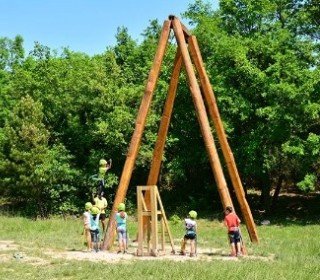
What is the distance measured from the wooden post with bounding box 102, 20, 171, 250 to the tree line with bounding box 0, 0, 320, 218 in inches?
511

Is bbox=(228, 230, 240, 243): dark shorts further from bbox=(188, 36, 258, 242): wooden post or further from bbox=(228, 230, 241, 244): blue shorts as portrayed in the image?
bbox=(188, 36, 258, 242): wooden post

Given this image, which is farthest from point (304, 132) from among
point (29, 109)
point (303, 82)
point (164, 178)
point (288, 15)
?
point (29, 109)

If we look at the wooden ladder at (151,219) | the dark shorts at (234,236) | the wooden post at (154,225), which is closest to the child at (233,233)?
the dark shorts at (234,236)

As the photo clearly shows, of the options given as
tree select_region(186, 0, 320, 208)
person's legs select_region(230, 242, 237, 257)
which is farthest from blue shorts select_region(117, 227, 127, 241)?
tree select_region(186, 0, 320, 208)

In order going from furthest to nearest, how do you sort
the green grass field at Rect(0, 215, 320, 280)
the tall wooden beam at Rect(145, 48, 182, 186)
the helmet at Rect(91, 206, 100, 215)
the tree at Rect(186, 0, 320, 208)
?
the tree at Rect(186, 0, 320, 208) < the tall wooden beam at Rect(145, 48, 182, 186) < the helmet at Rect(91, 206, 100, 215) < the green grass field at Rect(0, 215, 320, 280)

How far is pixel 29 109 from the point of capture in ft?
107

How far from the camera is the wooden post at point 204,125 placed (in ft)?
52.2

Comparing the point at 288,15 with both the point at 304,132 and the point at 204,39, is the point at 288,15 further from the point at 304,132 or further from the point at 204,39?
the point at 304,132

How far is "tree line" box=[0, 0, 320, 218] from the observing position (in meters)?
29.8

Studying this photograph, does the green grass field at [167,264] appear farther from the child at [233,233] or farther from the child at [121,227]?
the child at [121,227]

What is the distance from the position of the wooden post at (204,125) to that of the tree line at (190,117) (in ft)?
41.2

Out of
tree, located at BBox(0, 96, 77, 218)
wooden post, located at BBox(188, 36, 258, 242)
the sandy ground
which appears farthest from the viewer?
tree, located at BBox(0, 96, 77, 218)

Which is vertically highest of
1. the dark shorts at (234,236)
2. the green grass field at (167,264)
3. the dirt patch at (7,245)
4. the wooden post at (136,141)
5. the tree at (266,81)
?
the tree at (266,81)

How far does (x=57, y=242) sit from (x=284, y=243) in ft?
26.4
